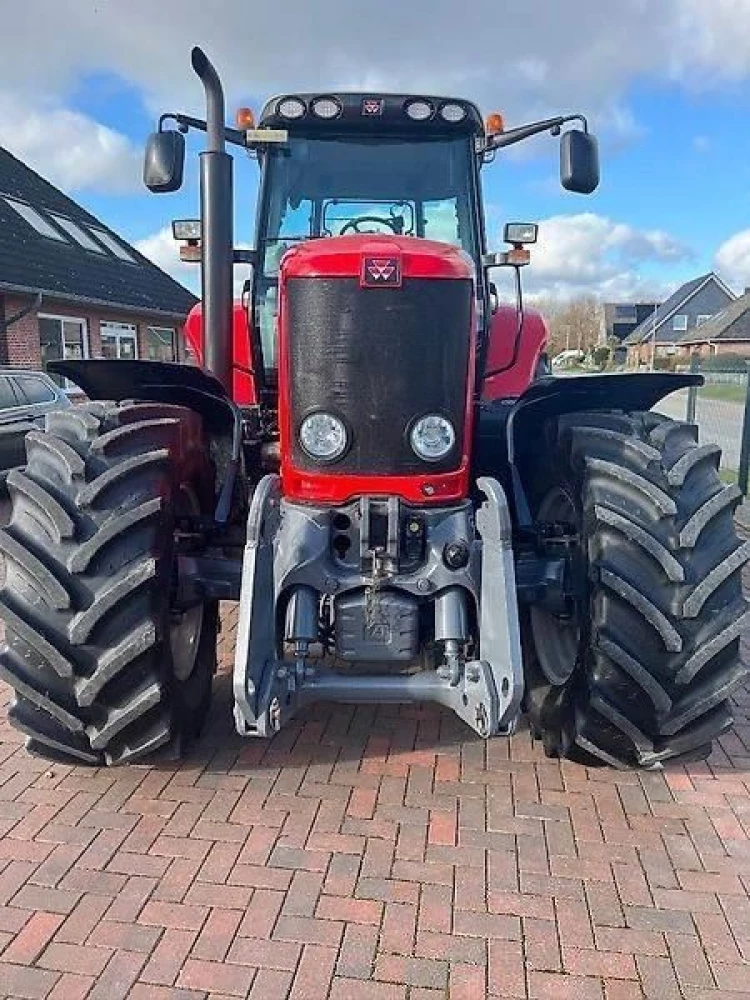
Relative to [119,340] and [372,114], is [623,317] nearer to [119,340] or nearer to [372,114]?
[119,340]

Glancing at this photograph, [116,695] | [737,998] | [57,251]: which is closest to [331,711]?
[116,695]

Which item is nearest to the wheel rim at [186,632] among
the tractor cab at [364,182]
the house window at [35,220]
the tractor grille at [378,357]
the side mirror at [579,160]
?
the tractor grille at [378,357]

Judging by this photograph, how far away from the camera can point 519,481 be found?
3.72m

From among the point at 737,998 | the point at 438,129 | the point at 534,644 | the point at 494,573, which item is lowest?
the point at 737,998

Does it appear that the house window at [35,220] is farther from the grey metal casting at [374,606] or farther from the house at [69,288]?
the grey metal casting at [374,606]

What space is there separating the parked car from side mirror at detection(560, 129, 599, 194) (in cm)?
712

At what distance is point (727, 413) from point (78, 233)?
15416 millimetres

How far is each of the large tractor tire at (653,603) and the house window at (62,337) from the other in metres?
14.5

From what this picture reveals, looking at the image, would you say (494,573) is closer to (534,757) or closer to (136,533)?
(534,757)

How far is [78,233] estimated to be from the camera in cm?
2034

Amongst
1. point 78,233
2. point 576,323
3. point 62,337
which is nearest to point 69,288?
point 62,337

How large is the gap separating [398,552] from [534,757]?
1.18 meters

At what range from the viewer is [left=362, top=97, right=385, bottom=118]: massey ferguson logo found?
13.3 feet

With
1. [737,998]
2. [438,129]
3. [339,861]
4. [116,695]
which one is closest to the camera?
[737,998]
